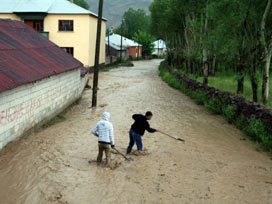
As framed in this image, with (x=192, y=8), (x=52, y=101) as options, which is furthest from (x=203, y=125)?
(x=192, y=8)

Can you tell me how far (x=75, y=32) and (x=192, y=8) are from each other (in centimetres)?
1244

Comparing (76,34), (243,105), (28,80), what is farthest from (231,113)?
(76,34)

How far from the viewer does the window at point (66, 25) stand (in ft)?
110

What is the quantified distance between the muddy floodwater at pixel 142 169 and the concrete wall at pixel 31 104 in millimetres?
483

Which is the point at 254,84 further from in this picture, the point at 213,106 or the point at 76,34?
the point at 76,34

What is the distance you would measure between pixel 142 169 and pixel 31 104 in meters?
4.91

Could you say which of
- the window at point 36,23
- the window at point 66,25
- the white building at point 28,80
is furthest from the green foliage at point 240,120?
the window at point 36,23

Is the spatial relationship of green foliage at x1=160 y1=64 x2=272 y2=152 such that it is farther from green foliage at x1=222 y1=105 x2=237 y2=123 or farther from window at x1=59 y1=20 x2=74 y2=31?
window at x1=59 y1=20 x2=74 y2=31

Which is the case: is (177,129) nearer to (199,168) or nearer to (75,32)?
(199,168)

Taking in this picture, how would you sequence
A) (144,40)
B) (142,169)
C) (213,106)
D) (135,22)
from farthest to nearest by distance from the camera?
(135,22), (144,40), (213,106), (142,169)

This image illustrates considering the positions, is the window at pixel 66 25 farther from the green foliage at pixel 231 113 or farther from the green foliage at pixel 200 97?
the green foliage at pixel 231 113

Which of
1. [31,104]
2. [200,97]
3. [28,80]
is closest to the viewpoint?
[28,80]

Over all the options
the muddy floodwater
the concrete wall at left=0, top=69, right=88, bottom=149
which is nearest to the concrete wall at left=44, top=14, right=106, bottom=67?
the concrete wall at left=0, top=69, right=88, bottom=149

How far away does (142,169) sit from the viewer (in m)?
8.98
